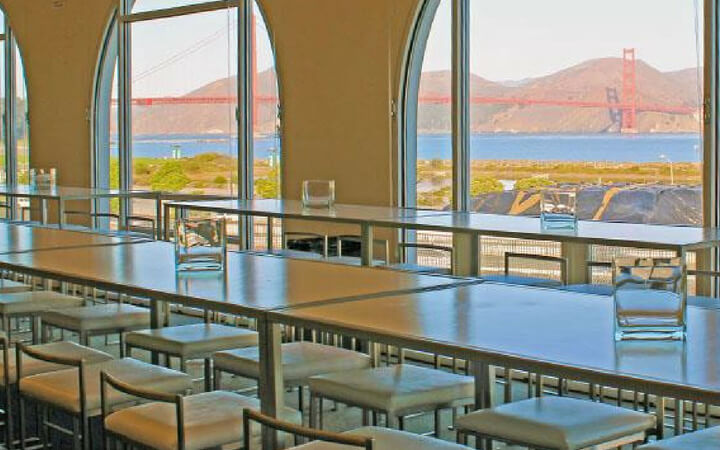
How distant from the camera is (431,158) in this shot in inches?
299

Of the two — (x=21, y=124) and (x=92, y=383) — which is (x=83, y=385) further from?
(x=21, y=124)

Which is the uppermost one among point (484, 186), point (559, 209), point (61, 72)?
point (61, 72)

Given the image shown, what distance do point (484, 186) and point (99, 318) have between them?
3.24 metres

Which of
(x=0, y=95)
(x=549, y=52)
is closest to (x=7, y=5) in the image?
(x=0, y=95)

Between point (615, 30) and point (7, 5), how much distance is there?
7.44 meters

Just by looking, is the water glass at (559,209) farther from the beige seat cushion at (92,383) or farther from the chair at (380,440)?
the chair at (380,440)

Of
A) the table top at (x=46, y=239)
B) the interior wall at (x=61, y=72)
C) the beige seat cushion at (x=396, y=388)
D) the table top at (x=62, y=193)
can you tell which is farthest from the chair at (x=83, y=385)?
the interior wall at (x=61, y=72)

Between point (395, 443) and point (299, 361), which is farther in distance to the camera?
point (299, 361)

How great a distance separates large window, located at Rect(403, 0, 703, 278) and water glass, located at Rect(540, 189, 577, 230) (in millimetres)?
1119

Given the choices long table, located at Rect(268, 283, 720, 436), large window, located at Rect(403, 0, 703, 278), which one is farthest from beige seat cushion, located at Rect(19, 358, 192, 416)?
large window, located at Rect(403, 0, 703, 278)

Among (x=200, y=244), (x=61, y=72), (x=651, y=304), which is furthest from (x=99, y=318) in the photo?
(x=61, y=72)

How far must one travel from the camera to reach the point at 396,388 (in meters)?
3.32

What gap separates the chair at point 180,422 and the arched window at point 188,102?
542 centimetres

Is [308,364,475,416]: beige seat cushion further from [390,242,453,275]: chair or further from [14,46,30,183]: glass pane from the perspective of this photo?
[14,46,30,183]: glass pane
